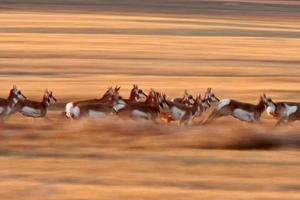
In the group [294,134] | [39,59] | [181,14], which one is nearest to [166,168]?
[294,134]

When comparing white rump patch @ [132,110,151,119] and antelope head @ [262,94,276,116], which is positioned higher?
antelope head @ [262,94,276,116]

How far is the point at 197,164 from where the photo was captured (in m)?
11.9

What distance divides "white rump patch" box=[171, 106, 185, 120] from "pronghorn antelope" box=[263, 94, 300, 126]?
1694 millimetres

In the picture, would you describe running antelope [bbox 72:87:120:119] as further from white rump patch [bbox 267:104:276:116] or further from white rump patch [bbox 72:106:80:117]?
white rump patch [bbox 267:104:276:116]

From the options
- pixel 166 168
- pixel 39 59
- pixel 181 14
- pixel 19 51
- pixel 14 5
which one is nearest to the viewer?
pixel 166 168

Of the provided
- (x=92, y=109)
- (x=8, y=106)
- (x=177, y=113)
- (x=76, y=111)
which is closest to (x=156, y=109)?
(x=177, y=113)

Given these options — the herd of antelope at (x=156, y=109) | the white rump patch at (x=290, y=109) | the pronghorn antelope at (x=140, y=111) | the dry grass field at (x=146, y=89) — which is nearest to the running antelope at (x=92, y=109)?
the herd of antelope at (x=156, y=109)

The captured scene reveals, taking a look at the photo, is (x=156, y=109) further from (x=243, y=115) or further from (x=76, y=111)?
(x=243, y=115)

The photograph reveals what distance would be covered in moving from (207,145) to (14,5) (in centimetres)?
6762

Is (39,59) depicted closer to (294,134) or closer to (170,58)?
(170,58)

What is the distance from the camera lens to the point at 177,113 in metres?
18.2

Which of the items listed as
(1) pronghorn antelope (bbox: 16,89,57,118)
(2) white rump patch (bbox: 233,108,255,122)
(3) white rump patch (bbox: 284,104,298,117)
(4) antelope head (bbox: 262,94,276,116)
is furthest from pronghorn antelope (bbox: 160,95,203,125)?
(1) pronghorn antelope (bbox: 16,89,57,118)

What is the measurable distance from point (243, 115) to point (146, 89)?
654 cm

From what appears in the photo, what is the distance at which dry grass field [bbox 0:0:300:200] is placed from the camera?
420 inches
